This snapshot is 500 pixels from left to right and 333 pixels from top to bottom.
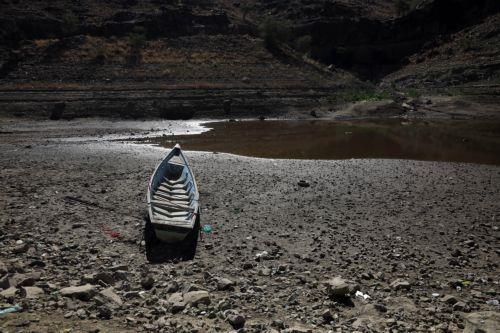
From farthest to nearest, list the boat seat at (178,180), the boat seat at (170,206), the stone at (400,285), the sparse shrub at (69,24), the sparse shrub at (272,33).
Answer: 1. the sparse shrub at (272,33)
2. the sparse shrub at (69,24)
3. the boat seat at (178,180)
4. the boat seat at (170,206)
5. the stone at (400,285)

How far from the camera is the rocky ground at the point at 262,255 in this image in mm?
5395

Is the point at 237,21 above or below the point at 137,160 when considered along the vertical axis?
above

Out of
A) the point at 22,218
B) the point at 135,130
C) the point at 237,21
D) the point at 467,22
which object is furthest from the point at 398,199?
the point at 467,22

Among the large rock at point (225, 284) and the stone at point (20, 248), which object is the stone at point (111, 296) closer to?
the large rock at point (225, 284)

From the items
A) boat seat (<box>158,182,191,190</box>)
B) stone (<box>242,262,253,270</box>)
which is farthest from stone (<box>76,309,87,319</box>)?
boat seat (<box>158,182,191,190</box>)

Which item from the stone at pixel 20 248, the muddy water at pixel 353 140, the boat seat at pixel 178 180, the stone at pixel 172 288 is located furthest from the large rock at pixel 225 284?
the muddy water at pixel 353 140

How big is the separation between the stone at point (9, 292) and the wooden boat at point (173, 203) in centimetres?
300

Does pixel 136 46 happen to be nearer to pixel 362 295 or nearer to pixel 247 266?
pixel 247 266

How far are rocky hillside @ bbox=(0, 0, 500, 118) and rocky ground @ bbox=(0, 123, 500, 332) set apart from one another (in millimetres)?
21107

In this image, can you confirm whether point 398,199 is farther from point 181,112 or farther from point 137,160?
point 181,112

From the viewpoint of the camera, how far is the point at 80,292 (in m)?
5.48

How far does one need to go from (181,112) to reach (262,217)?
2593cm

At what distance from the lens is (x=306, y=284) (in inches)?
263

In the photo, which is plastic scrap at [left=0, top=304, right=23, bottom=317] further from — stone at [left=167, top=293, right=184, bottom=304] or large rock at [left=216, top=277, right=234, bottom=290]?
large rock at [left=216, top=277, right=234, bottom=290]
